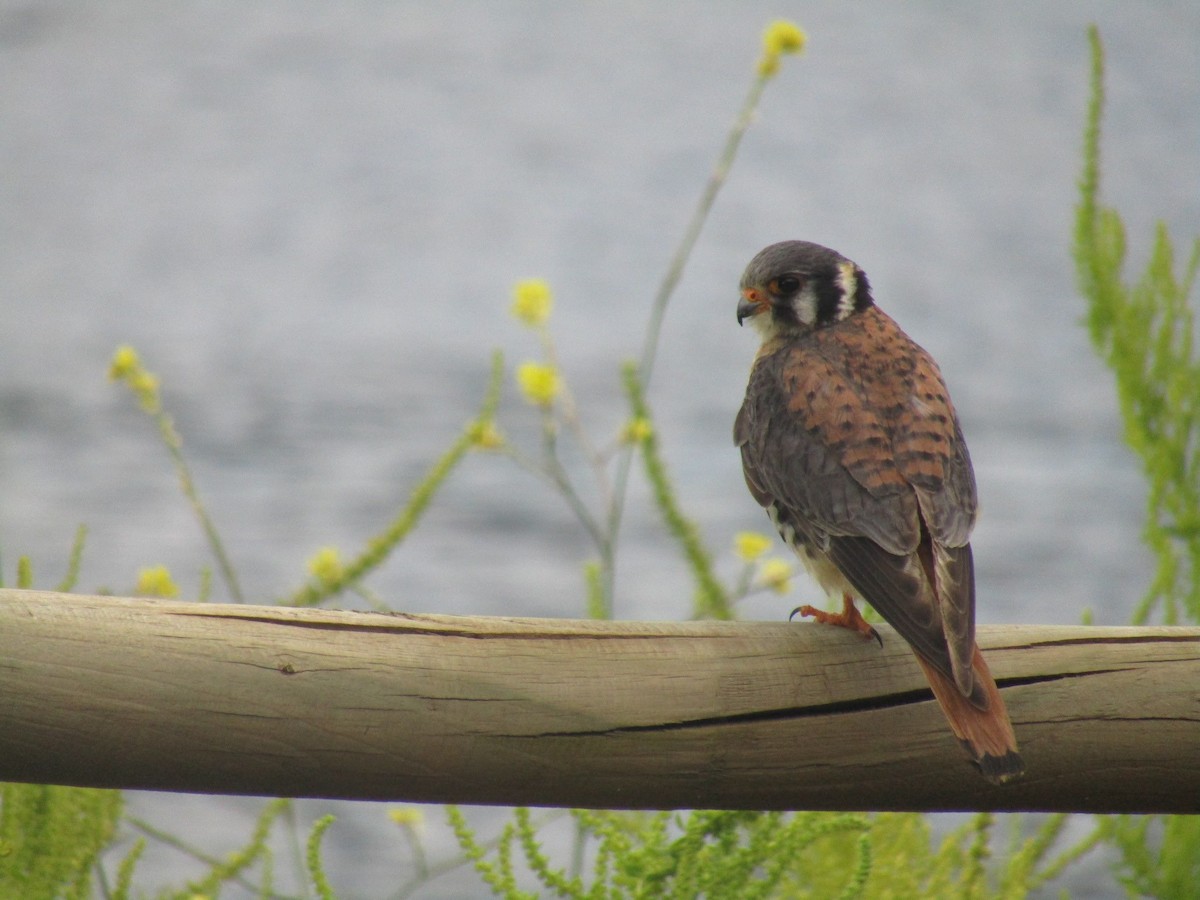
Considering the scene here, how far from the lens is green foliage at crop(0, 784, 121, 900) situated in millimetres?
1595

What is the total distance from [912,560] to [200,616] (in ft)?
2.40

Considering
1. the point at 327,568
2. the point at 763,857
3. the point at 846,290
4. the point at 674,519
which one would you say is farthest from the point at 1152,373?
the point at 327,568

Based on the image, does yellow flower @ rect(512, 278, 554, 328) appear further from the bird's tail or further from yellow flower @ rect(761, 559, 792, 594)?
the bird's tail

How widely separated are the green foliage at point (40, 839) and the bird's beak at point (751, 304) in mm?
1046

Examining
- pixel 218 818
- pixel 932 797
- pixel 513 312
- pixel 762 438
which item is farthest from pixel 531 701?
pixel 218 818

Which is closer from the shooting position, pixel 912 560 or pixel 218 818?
pixel 912 560

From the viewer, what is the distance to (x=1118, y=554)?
14.7 feet

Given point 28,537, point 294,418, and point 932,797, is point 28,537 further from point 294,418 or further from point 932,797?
point 932,797

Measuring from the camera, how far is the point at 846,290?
2.01 meters

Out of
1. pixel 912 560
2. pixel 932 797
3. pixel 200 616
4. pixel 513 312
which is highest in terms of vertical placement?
pixel 513 312

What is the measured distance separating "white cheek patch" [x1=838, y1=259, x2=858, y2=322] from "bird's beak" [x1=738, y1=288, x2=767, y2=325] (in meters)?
0.10

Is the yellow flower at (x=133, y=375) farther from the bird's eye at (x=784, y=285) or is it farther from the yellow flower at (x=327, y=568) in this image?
the bird's eye at (x=784, y=285)

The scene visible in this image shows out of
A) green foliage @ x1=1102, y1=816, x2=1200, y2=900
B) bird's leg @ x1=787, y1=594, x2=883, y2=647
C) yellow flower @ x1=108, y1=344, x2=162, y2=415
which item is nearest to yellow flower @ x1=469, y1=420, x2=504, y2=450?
yellow flower @ x1=108, y1=344, x2=162, y2=415

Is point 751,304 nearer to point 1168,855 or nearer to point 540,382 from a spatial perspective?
point 540,382
